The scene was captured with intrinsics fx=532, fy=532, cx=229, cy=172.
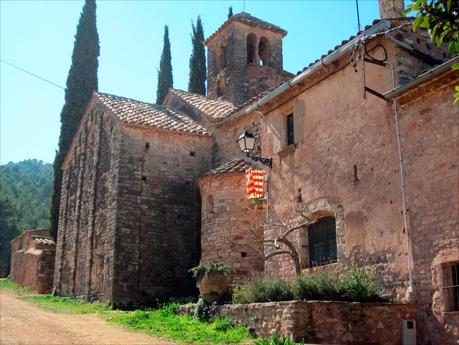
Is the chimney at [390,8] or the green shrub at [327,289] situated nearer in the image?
the green shrub at [327,289]

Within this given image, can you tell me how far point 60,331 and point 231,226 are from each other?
247 inches

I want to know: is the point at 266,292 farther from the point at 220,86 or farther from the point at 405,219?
the point at 220,86

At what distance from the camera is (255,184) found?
1482 cm

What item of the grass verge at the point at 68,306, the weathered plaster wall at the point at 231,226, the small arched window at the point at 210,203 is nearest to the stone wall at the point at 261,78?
the small arched window at the point at 210,203

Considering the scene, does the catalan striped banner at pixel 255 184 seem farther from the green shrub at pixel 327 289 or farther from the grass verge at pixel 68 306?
the grass verge at pixel 68 306

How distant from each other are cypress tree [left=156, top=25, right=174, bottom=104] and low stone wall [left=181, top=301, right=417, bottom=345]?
2850 centimetres

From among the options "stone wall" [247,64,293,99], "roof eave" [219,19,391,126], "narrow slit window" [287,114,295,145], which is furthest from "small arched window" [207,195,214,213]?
"stone wall" [247,64,293,99]

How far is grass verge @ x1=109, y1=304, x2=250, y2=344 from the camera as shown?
1075cm

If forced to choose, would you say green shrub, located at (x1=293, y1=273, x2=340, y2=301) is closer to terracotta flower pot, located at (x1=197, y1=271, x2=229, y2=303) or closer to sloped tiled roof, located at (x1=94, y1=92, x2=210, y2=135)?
terracotta flower pot, located at (x1=197, y1=271, x2=229, y2=303)

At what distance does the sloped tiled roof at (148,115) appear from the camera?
20.4m

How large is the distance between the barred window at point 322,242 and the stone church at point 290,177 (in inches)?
1.8

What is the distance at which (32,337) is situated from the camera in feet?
35.6

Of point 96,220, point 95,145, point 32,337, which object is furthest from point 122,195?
point 32,337

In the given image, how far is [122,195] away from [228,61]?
34.8ft
